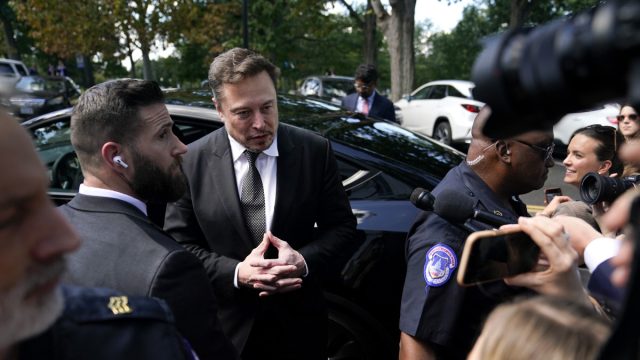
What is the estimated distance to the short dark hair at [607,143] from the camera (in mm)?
3078

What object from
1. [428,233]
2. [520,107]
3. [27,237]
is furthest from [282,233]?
[520,107]

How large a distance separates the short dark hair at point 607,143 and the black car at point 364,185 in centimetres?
83

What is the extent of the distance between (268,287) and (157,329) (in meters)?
0.98

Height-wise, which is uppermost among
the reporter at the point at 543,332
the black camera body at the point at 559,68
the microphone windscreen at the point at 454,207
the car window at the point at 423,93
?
the black camera body at the point at 559,68

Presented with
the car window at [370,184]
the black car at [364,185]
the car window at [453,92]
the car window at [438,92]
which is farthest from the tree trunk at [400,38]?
the car window at [370,184]

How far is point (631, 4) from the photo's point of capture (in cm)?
51

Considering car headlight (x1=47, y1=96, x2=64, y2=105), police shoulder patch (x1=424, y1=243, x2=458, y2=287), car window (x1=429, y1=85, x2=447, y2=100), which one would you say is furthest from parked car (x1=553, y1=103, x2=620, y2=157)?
car headlight (x1=47, y1=96, x2=64, y2=105)

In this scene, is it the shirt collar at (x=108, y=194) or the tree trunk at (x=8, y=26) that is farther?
the tree trunk at (x=8, y=26)

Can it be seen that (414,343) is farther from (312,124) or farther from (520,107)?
(312,124)

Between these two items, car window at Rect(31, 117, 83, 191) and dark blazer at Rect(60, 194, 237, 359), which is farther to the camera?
car window at Rect(31, 117, 83, 191)

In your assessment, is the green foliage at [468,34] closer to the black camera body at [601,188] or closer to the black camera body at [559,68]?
the black camera body at [601,188]

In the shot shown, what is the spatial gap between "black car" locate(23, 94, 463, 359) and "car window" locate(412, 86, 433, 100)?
9.46 meters

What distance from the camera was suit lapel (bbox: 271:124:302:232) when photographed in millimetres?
2258

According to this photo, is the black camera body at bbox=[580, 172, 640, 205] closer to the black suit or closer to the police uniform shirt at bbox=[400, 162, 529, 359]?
the police uniform shirt at bbox=[400, 162, 529, 359]
